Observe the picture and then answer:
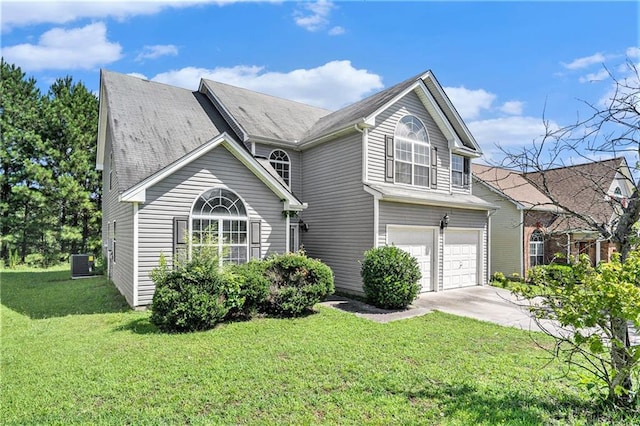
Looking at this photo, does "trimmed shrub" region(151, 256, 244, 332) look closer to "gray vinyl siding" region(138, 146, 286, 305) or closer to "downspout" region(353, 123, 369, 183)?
"gray vinyl siding" region(138, 146, 286, 305)

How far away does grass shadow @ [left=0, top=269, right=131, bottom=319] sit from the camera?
9.21 meters

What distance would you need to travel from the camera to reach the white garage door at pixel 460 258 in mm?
13812

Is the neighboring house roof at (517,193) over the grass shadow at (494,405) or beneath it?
over

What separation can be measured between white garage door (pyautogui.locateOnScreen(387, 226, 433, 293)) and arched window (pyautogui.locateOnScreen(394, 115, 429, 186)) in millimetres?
1896

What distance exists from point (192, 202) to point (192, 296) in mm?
3253

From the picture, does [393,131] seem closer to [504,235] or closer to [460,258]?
[460,258]

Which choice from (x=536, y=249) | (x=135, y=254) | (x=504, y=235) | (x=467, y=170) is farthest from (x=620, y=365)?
(x=536, y=249)

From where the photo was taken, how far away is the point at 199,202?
32.5 feet

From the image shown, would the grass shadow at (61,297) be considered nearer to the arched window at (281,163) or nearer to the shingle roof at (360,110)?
the arched window at (281,163)

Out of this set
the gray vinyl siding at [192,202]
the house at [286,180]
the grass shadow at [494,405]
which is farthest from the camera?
the house at [286,180]

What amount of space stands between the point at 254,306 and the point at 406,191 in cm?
709

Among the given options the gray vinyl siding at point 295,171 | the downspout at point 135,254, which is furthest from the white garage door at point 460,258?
the downspout at point 135,254

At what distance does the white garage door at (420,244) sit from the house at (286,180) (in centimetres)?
5

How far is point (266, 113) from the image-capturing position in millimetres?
15828
